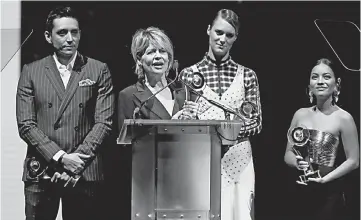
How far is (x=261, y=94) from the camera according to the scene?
591cm

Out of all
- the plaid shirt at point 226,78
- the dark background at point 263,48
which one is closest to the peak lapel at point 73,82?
the dark background at point 263,48

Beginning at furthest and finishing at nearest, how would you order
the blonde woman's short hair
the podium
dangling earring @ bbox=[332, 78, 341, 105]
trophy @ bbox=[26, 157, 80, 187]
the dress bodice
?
1. dangling earring @ bbox=[332, 78, 341, 105]
2. the dress bodice
3. trophy @ bbox=[26, 157, 80, 187]
4. the blonde woman's short hair
5. the podium

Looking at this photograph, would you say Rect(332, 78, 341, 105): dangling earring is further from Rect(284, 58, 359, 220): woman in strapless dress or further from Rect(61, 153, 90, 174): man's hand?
Rect(61, 153, 90, 174): man's hand

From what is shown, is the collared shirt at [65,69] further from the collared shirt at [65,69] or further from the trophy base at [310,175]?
the trophy base at [310,175]

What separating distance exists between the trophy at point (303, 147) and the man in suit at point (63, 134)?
4.52 ft

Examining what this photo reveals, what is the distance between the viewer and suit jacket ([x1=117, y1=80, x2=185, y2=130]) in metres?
5.05

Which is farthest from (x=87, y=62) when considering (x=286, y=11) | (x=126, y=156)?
(x=286, y=11)

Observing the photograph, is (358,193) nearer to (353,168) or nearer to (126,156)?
(353,168)

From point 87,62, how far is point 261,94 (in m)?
1.32

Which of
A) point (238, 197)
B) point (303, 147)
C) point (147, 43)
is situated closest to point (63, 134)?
point (147, 43)

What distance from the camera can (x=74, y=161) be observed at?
17.5 ft

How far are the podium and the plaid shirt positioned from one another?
98 cm

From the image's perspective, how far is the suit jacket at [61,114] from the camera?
5375 millimetres

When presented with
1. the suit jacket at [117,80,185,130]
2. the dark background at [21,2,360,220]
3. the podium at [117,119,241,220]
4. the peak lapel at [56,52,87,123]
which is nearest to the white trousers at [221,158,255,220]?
the dark background at [21,2,360,220]
